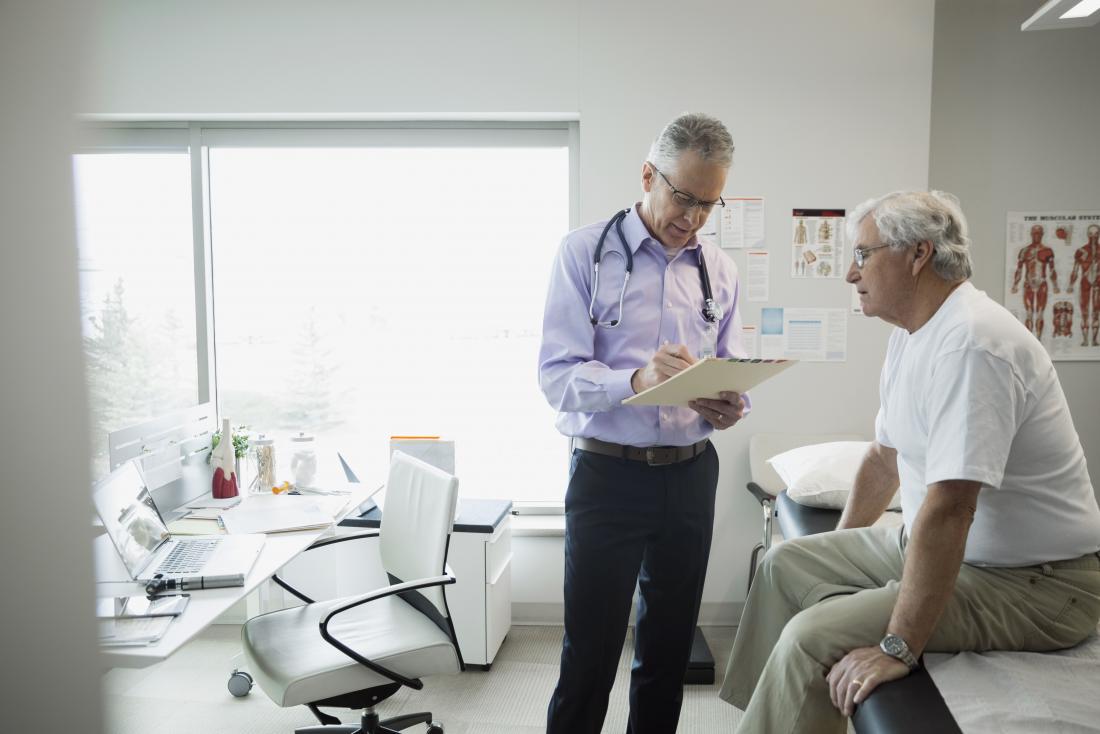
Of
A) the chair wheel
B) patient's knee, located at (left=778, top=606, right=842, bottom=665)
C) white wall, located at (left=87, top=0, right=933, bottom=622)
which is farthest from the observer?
white wall, located at (left=87, top=0, right=933, bottom=622)

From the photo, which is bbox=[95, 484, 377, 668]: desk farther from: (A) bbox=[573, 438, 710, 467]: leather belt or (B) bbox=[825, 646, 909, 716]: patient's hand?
(B) bbox=[825, 646, 909, 716]: patient's hand

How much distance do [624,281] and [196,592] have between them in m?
1.28

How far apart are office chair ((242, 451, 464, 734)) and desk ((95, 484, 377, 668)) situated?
0.17 meters

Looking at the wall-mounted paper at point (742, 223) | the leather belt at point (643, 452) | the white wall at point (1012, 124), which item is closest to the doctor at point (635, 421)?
the leather belt at point (643, 452)

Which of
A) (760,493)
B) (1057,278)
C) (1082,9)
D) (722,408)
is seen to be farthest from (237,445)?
(1057,278)

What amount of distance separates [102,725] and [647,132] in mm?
3137

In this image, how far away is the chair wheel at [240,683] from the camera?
2631 millimetres

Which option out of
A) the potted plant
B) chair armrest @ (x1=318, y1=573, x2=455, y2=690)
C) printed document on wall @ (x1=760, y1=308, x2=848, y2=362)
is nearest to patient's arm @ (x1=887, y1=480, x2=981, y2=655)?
chair armrest @ (x1=318, y1=573, x2=455, y2=690)

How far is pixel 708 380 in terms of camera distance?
5.09 feet

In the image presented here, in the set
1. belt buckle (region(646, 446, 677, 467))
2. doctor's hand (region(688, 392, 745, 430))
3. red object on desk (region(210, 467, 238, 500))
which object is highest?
doctor's hand (region(688, 392, 745, 430))

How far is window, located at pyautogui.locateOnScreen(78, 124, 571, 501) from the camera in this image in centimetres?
342

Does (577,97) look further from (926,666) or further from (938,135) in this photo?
(926,666)

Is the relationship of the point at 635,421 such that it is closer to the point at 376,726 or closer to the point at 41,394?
the point at 376,726

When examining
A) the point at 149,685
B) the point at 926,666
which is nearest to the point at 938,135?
the point at 926,666
